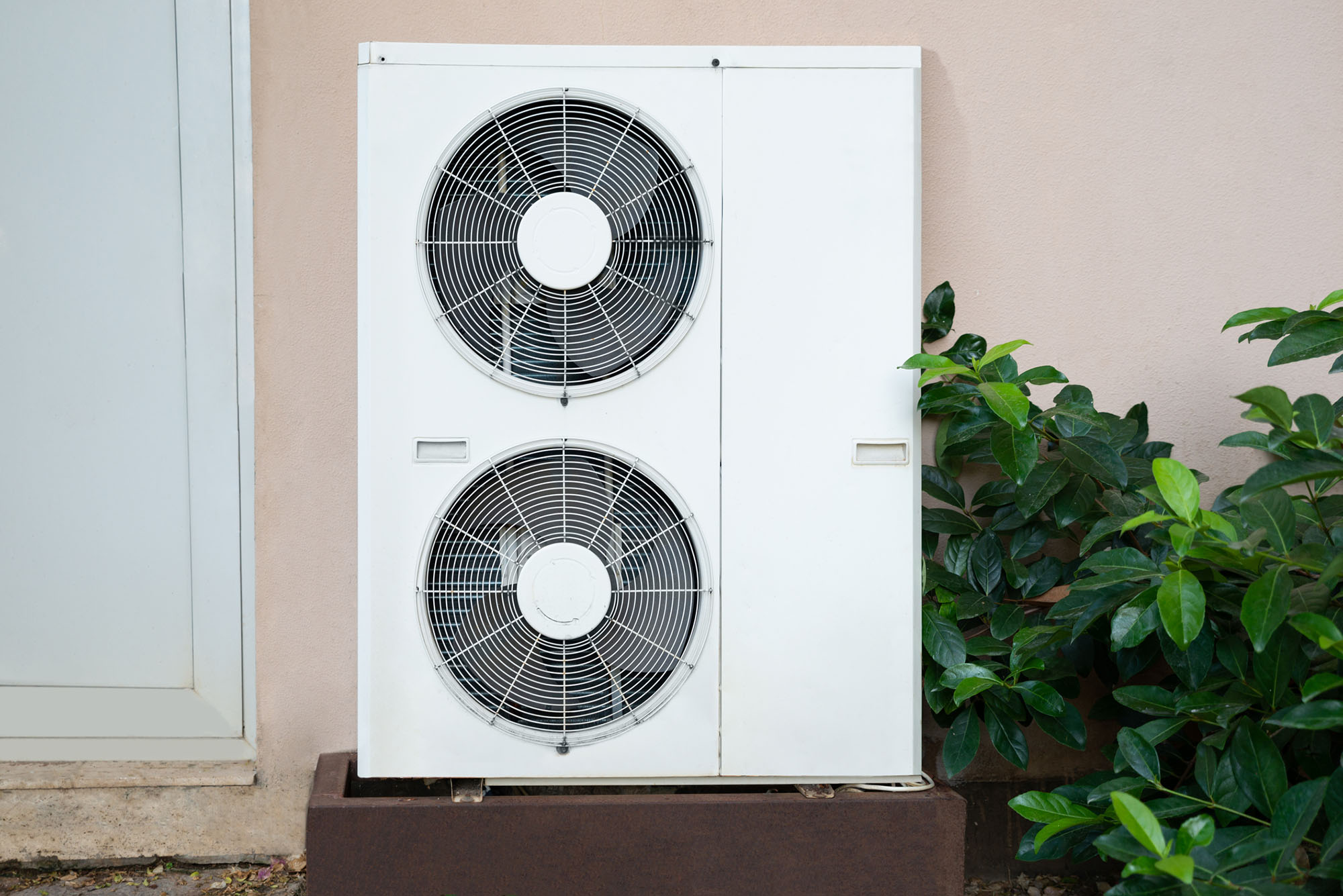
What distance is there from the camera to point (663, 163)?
1.29m

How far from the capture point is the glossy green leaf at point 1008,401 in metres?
1.20

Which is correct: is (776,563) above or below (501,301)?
below

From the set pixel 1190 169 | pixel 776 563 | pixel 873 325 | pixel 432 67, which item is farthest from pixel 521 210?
pixel 1190 169

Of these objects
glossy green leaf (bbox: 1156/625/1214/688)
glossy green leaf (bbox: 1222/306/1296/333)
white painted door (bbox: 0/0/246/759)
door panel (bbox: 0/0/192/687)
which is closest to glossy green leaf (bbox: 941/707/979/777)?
glossy green leaf (bbox: 1156/625/1214/688)

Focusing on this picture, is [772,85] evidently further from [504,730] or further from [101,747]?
[101,747]

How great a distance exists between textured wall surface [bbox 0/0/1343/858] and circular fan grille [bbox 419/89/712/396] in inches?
13.9

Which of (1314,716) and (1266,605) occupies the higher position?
(1266,605)

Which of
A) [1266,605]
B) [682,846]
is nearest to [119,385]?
[682,846]

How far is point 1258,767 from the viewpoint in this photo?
42.3 inches

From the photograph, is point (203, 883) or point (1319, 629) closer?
point (1319, 629)

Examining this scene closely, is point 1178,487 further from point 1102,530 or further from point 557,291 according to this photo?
point 557,291

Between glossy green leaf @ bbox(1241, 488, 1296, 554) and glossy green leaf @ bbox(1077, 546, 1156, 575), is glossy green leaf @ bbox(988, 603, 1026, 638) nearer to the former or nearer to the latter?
glossy green leaf @ bbox(1077, 546, 1156, 575)

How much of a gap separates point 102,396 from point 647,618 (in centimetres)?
119

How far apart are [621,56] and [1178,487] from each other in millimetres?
1059
